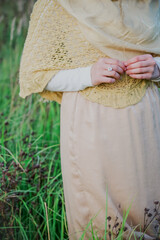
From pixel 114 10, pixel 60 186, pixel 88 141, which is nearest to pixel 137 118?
pixel 88 141

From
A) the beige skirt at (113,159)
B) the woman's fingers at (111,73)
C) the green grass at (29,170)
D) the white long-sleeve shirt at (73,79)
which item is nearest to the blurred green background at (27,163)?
the green grass at (29,170)

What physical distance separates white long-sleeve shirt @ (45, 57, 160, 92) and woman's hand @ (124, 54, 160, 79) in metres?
0.06

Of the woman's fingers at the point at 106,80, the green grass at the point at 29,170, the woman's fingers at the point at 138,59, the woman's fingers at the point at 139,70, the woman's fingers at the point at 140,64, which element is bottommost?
the green grass at the point at 29,170

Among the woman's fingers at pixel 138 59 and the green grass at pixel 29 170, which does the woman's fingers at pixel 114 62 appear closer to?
the woman's fingers at pixel 138 59

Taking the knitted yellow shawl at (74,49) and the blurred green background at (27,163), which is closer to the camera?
the knitted yellow shawl at (74,49)

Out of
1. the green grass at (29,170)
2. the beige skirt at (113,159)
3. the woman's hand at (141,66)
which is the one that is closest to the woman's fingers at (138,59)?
the woman's hand at (141,66)

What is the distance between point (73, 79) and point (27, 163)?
78cm

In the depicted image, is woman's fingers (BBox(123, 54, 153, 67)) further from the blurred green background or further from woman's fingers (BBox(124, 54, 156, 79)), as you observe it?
the blurred green background

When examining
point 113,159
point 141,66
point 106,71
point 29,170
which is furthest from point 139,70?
point 29,170

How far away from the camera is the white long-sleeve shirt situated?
117 cm

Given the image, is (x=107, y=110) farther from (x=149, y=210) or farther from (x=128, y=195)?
(x=149, y=210)

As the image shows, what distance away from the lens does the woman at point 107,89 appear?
1.14 meters

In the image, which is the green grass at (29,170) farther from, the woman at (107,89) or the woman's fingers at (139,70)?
the woman's fingers at (139,70)

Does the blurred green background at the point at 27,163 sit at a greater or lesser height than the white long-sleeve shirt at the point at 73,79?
lesser
